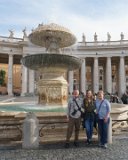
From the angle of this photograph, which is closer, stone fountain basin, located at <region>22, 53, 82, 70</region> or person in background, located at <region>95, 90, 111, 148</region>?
person in background, located at <region>95, 90, 111, 148</region>

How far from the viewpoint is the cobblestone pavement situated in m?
9.06

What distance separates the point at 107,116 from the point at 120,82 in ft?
182

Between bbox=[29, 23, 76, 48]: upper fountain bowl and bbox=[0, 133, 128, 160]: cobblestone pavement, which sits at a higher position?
bbox=[29, 23, 76, 48]: upper fountain bowl

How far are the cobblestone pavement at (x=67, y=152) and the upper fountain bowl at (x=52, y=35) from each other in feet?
38.8

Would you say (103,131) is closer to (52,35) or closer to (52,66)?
(52,66)

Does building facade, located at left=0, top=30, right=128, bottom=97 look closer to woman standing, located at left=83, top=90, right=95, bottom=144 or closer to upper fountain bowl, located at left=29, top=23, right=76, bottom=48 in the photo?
upper fountain bowl, located at left=29, top=23, right=76, bottom=48

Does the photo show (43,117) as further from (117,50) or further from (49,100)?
(117,50)

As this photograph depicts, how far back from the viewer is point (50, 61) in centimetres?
1966

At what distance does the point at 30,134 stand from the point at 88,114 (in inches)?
99.8

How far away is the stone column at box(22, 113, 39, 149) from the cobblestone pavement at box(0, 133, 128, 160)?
0.27 metres

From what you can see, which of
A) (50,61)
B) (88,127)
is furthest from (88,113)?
(50,61)

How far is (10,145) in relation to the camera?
35.0 feet

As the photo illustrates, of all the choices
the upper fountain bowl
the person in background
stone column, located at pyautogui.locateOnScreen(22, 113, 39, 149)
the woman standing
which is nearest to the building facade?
the upper fountain bowl

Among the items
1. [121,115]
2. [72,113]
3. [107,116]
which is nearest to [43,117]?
[72,113]
